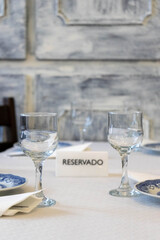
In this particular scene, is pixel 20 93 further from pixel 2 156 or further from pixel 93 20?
pixel 2 156

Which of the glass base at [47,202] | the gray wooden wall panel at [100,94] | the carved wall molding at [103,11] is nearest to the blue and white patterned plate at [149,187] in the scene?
the glass base at [47,202]

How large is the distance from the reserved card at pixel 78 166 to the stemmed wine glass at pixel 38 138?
22cm

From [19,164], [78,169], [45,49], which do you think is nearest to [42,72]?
[45,49]

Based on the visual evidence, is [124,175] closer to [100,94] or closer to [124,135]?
[124,135]

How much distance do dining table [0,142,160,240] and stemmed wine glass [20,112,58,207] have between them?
0.23 ft

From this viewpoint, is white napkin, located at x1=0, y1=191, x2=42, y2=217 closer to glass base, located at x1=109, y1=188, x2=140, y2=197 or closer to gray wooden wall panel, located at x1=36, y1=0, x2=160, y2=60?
glass base, located at x1=109, y1=188, x2=140, y2=197

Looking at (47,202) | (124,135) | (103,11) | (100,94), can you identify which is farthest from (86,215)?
(103,11)

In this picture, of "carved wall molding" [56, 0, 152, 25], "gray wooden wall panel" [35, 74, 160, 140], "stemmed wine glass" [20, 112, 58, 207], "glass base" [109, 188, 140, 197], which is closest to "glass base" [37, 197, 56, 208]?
"stemmed wine glass" [20, 112, 58, 207]

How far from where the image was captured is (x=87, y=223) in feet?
2.15

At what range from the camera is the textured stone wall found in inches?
88.7

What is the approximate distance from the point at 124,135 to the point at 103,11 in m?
1.52

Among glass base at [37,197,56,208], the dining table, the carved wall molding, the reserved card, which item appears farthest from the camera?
the carved wall molding

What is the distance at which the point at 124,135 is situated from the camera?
87 centimetres

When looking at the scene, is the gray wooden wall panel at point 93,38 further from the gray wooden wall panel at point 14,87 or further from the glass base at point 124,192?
the glass base at point 124,192
